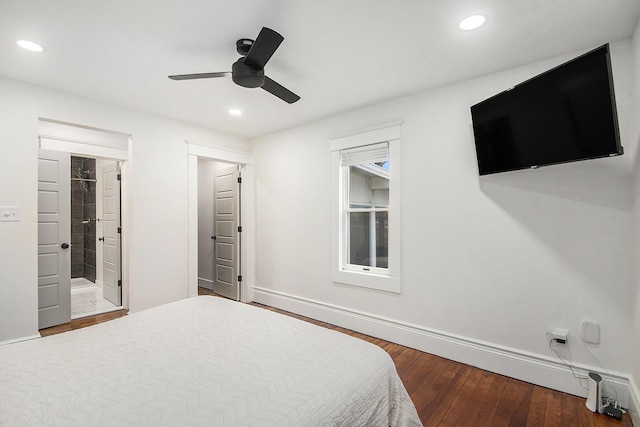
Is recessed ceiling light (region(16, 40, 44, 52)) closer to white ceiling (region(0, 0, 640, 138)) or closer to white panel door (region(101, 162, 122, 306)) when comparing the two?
white ceiling (region(0, 0, 640, 138))

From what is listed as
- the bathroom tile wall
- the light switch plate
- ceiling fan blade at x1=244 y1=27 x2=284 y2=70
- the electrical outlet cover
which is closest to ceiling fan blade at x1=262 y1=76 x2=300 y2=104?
ceiling fan blade at x1=244 y1=27 x2=284 y2=70

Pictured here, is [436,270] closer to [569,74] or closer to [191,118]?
[569,74]

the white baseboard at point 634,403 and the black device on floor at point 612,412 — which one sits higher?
the white baseboard at point 634,403

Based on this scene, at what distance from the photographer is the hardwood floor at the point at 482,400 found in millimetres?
1913

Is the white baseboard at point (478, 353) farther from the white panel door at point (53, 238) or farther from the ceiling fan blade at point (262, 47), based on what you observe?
the white panel door at point (53, 238)

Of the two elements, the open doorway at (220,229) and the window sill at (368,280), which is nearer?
the window sill at (368,280)

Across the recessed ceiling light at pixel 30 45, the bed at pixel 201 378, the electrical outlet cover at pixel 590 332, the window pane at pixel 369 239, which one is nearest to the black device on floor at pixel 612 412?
the electrical outlet cover at pixel 590 332

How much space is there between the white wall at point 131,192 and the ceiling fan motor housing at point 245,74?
207 centimetres

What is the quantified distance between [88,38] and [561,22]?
318 centimetres

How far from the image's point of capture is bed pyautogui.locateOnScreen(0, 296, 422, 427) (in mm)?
1060

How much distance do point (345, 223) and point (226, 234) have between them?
2.23m

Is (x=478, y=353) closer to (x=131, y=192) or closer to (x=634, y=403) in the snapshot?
(x=634, y=403)

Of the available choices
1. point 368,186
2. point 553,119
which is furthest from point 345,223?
point 553,119

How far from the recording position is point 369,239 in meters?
3.54
